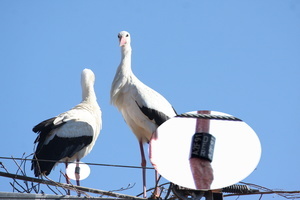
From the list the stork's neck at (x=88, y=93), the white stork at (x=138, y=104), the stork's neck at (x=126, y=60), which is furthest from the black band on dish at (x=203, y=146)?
the stork's neck at (x=88, y=93)

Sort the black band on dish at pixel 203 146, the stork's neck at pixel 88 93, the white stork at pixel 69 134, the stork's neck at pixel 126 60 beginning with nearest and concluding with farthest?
the black band on dish at pixel 203 146
the white stork at pixel 69 134
the stork's neck at pixel 126 60
the stork's neck at pixel 88 93

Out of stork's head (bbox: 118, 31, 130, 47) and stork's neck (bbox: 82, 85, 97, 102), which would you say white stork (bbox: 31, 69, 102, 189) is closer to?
stork's neck (bbox: 82, 85, 97, 102)

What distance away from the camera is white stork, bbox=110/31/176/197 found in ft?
32.8

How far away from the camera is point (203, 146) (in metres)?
4.62

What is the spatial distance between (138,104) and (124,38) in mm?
1316

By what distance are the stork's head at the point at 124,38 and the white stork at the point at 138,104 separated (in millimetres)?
428

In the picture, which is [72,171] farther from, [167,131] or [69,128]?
[167,131]

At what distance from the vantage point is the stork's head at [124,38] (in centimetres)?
1080

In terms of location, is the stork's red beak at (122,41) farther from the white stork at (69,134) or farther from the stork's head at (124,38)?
the white stork at (69,134)

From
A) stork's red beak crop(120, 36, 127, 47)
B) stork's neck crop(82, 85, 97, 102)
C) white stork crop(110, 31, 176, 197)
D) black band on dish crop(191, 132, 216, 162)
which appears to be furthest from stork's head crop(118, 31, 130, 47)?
black band on dish crop(191, 132, 216, 162)

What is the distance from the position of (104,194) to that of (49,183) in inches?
20.4

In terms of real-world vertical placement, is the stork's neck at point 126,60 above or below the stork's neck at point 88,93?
above

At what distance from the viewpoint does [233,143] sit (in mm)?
4797

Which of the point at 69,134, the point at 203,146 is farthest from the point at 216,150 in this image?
the point at 69,134
